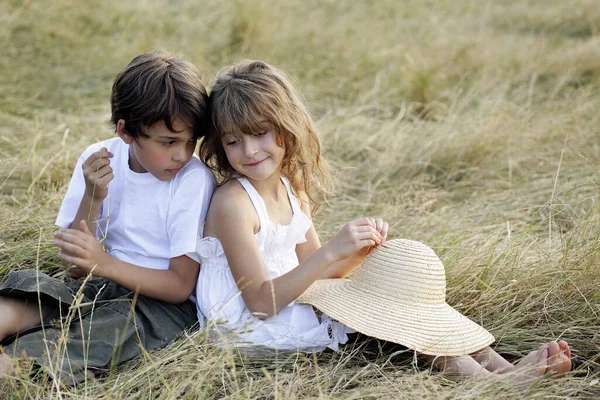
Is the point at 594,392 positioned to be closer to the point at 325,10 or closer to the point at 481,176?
the point at 481,176

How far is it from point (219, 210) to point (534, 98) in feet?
11.6

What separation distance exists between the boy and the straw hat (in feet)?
1.61

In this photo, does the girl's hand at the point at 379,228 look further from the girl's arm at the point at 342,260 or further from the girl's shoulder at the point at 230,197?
the girl's shoulder at the point at 230,197

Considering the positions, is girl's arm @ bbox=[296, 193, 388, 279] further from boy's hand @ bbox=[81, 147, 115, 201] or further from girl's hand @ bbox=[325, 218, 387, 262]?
boy's hand @ bbox=[81, 147, 115, 201]

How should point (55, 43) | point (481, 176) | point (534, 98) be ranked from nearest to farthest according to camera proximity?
point (481, 176) → point (534, 98) → point (55, 43)

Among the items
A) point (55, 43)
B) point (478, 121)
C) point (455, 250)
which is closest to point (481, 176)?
point (478, 121)

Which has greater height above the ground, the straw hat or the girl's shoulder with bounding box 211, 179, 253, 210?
the girl's shoulder with bounding box 211, 179, 253, 210

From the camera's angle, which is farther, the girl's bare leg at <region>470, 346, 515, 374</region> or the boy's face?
the boy's face

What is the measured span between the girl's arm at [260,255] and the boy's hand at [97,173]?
1.32 feet

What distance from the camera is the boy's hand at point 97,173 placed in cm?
247

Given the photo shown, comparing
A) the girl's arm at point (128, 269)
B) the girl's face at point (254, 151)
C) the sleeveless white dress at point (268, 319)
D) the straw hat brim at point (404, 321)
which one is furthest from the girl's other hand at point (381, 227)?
the girl's arm at point (128, 269)

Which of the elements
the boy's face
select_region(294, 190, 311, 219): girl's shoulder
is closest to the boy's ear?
the boy's face

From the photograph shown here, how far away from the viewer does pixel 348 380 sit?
7.62 ft

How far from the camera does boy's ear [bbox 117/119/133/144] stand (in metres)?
2.47
